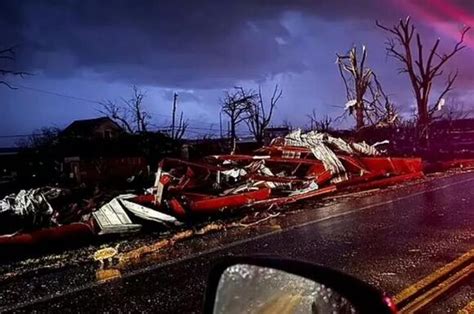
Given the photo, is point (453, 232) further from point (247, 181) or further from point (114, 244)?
point (247, 181)

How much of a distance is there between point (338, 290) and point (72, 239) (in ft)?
31.4

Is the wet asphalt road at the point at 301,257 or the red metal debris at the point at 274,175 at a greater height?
the red metal debris at the point at 274,175

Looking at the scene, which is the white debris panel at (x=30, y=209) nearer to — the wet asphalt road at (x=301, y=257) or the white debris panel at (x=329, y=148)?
the wet asphalt road at (x=301, y=257)

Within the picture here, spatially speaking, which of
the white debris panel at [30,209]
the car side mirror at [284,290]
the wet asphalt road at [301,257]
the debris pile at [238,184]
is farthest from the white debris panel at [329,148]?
the car side mirror at [284,290]

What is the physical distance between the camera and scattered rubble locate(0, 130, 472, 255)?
10539mm

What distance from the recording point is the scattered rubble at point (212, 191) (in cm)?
1054

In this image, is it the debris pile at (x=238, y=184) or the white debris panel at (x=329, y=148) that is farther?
the white debris panel at (x=329, y=148)

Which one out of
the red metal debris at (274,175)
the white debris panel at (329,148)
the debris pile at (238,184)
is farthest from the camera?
the white debris panel at (329,148)

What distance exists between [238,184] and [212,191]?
0.99 metres

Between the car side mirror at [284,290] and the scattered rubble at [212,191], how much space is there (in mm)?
6499

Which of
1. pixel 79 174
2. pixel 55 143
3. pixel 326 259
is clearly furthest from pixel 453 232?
pixel 55 143

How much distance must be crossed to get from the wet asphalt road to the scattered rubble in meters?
1.09

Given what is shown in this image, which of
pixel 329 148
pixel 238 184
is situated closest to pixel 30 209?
pixel 238 184

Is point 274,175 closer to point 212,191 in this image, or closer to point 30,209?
point 212,191
